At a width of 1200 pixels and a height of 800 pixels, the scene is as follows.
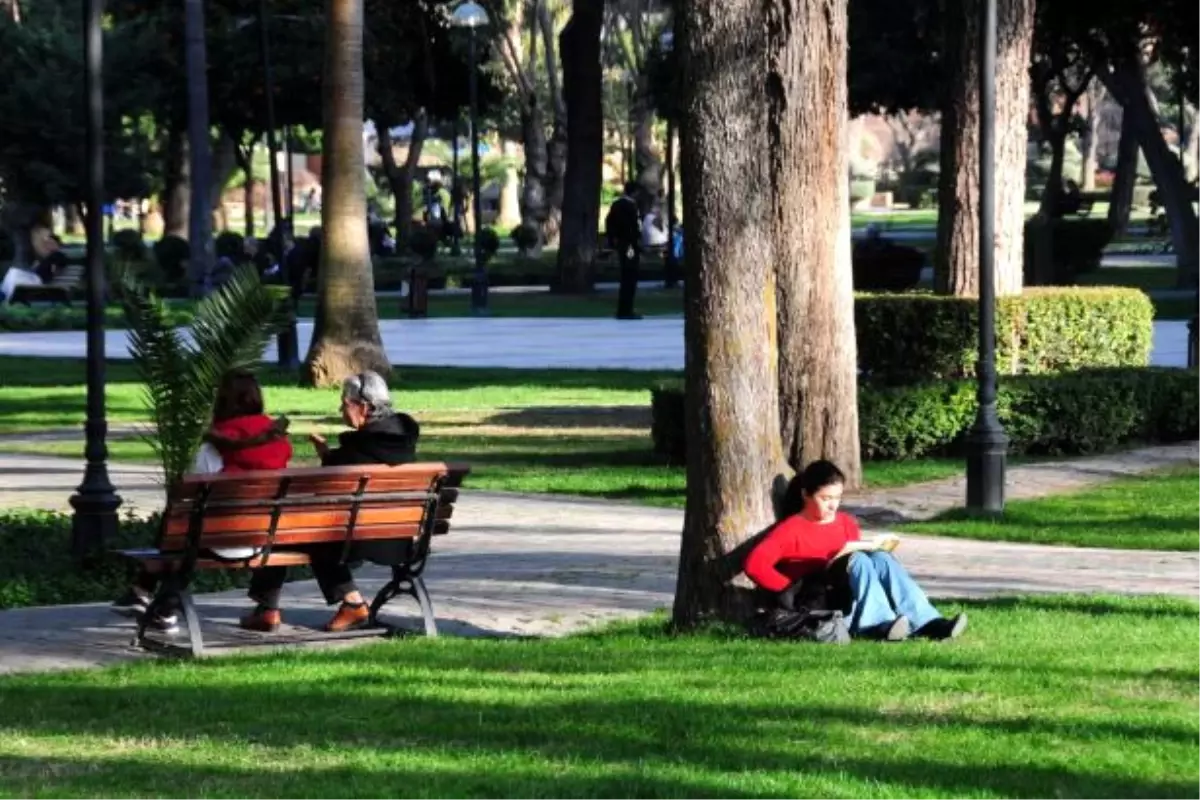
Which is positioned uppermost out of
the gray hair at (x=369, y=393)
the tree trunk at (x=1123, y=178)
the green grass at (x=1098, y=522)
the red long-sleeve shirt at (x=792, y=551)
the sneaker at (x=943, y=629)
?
the tree trunk at (x=1123, y=178)

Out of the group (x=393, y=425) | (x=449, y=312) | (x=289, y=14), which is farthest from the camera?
(x=289, y=14)

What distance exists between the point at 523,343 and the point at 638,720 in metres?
24.7

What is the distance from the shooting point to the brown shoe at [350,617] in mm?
10578

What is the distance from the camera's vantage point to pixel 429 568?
13.0 meters

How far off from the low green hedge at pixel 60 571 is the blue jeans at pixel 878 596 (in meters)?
3.39

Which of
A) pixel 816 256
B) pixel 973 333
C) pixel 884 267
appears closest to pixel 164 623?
pixel 816 256

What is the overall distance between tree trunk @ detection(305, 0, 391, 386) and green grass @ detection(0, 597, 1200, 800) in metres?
14.8

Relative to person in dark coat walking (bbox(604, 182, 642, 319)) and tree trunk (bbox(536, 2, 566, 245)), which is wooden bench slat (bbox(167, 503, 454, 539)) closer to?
person in dark coat walking (bbox(604, 182, 642, 319))

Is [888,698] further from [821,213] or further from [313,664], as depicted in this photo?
[821,213]

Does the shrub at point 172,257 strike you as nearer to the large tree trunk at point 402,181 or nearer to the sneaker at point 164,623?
the large tree trunk at point 402,181

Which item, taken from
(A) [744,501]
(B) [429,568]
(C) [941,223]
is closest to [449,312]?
(C) [941,223]

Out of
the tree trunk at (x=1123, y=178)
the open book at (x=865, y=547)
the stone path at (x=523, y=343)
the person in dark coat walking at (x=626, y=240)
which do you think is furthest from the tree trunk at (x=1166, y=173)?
the open book at (x=865, y=547)

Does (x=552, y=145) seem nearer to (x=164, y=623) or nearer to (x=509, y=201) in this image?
(x=509, y=201)

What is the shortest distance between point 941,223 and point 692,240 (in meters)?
10.3
